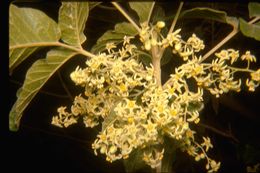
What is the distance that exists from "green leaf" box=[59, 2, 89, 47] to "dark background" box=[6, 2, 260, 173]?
0.92 ft

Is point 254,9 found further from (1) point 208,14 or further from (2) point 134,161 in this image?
(2) point 134,161

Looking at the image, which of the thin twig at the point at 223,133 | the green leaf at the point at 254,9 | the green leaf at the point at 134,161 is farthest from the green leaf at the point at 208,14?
the thin twig at the point at 223,133

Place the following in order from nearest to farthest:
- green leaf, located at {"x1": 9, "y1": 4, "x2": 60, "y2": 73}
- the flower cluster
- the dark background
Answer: the flower cluster < green leaf, located at {"x1": 9, "y1": 4, "x2": 60, "y2": 73} < the dark background

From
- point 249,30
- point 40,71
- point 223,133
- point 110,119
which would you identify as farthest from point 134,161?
point 223,133

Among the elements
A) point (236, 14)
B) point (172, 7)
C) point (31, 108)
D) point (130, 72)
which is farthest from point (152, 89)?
point (31, 108)

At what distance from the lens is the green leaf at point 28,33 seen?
0.93 metres

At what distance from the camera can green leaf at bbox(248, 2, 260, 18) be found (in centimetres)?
91

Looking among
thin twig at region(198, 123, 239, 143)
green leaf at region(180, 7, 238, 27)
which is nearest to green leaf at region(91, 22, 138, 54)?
green leaf at region(180, 7, 238, 27)

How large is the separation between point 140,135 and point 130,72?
0.52 feet

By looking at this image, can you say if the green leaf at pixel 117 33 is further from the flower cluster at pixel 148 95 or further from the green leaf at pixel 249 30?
the green leaf at pixel 249 30

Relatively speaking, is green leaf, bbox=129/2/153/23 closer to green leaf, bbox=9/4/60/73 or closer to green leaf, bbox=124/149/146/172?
green leaf, bbox=9/4/60/73

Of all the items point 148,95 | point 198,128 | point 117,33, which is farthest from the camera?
point 198,128

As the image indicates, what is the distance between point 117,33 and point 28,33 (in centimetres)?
24

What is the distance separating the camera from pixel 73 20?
3.05 feet
